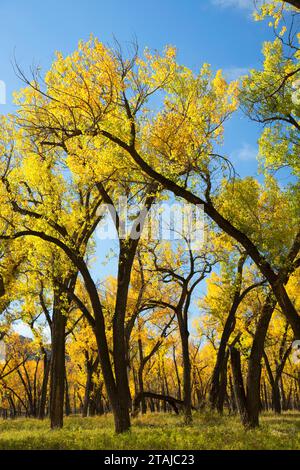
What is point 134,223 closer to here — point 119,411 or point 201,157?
point 201,157

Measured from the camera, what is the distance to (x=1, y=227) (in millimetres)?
17562

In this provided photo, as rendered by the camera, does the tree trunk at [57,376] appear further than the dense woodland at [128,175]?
Yes

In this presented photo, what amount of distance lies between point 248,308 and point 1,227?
18.1m

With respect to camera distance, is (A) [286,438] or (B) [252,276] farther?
(B) [252,276]

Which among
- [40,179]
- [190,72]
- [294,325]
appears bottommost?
[294,325]

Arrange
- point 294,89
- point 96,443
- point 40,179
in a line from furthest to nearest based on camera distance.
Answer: point 40,179
point 294,89
point 96,443

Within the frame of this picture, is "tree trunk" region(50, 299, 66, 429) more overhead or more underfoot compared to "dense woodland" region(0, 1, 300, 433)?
more underfoot

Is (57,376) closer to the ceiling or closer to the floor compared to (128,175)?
closer to the floor

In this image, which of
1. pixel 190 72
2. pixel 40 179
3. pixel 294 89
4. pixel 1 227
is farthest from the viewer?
pixel 1 227

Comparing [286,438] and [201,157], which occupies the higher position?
[201,157]

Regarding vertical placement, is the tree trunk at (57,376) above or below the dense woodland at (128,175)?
below

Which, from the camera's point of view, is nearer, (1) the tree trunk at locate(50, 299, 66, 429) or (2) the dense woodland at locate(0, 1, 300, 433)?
(2) the dense woodland at locate(0, 1, 300, 433)

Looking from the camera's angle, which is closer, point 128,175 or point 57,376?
point 128,175
